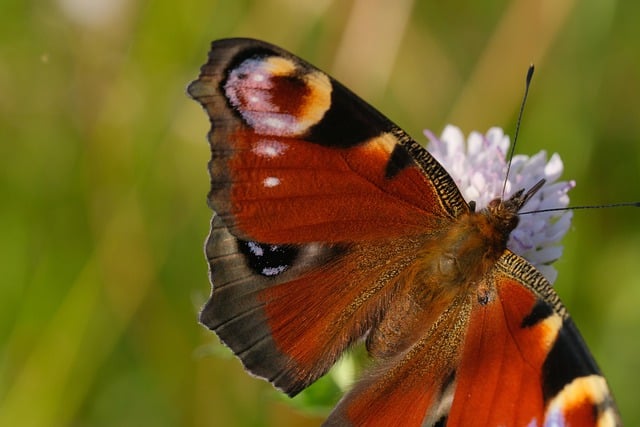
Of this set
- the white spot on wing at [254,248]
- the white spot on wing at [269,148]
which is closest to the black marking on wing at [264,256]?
the white spot on wing at [254,248]

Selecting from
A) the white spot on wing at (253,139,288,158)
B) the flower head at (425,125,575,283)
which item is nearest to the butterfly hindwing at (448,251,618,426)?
the flower head at (425,125,575,283)

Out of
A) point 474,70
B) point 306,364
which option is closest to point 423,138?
point 474,70

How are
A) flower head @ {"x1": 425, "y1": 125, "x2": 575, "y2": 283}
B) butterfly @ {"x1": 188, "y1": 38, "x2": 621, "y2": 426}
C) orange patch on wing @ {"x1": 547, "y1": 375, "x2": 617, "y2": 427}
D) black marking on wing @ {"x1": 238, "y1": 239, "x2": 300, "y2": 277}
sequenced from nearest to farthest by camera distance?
orange patch on wing @ {"x1": 547, "y1": 375, "x2": 617, "y2": 427}, butterfly @ {"x1": 188, "y1": 38, "x2": 621, "y2": 426}, black marking on wing @ {"x1": 238, "y1": 239, "x2": 300, "y2": 277}, flower head @ {"x1": 425, "y1": 125, "x2": 575, "y2": 283}

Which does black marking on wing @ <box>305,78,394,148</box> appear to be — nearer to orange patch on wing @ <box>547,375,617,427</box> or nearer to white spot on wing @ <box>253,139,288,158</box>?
white spot on wing @ <box>253,139,288,158</box>

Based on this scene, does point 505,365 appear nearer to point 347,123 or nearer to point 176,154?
point 347,123

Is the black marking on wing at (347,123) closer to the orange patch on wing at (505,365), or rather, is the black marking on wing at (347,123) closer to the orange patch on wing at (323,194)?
the orange patch on wing at (323,194)
